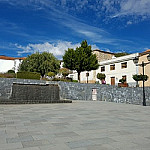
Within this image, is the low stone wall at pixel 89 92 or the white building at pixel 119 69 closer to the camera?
the low stone wall at pixel 89 92

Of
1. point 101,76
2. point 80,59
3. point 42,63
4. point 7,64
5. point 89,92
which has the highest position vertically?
point 7,64

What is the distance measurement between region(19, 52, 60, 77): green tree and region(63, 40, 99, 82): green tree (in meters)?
9.19

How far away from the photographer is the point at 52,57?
38.6 m

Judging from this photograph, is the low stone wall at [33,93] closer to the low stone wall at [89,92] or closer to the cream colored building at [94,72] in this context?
the low stone wall at [89,92]

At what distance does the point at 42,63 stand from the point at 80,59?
12.8 metres

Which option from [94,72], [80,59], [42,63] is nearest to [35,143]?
[80,59]

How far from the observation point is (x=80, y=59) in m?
26.9

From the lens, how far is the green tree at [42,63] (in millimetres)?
36281

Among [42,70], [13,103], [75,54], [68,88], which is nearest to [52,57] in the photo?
[42,70]

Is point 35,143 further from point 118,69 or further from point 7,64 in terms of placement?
point 7,64

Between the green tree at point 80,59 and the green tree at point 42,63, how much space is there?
9188mm

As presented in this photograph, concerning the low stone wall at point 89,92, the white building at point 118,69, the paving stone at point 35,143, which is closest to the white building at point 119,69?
the white building at point 118,69

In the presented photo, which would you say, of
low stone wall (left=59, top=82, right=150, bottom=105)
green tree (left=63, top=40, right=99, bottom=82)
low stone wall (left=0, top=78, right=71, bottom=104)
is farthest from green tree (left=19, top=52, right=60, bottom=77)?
low stone wall (left=0, top=78, right=71, bottom=104)

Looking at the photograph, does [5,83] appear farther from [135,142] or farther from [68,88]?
[135,142]
